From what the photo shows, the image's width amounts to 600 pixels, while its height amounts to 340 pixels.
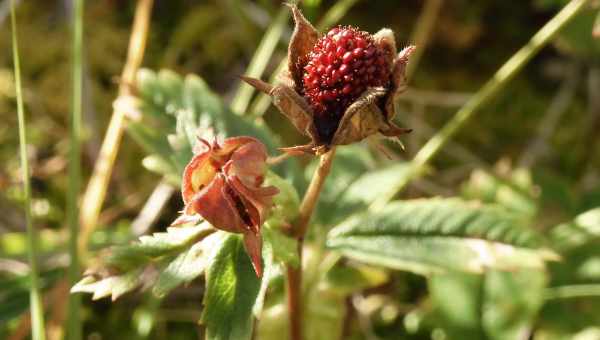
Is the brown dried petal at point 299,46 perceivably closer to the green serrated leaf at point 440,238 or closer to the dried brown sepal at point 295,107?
the dried brown sepal at point 295,107

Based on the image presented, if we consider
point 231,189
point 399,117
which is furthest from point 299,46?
point 399,117

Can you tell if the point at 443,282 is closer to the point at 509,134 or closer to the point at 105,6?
the point at 509,134

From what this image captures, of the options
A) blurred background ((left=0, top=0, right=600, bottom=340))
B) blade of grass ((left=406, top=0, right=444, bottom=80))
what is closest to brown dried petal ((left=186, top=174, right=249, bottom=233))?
blurred background ((left=0, top=0, right=600, bottom=340))

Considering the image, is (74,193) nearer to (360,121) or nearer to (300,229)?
(300,229)

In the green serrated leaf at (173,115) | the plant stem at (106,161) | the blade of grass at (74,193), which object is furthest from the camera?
the plant stem at (106,161)

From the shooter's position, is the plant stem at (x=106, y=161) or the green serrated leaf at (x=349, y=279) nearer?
the green serrated leaf at (x=349, y=279)

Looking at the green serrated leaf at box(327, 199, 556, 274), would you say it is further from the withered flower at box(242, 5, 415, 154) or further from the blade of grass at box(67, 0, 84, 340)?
the blade of grass at box(67, 0, 84, 340)

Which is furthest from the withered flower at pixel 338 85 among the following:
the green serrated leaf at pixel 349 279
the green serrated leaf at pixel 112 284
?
the green serrated leaf at pixel 349 279
